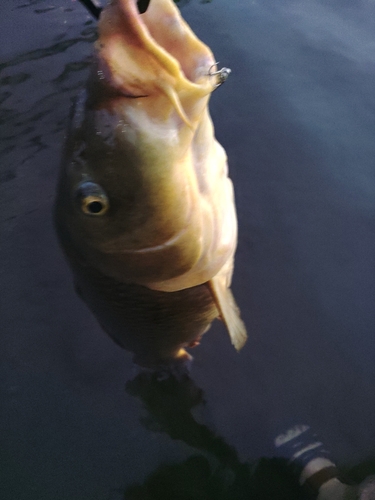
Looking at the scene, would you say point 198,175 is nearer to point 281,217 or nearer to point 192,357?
A: point 192,357

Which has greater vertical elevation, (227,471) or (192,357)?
(192,357)

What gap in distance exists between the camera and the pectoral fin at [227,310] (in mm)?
1445

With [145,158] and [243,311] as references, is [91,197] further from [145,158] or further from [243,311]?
[243,311]

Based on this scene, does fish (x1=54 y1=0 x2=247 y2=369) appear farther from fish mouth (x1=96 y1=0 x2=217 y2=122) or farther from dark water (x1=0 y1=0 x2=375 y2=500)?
dark water (x1=0 y1=0 x2=375 y2=500)

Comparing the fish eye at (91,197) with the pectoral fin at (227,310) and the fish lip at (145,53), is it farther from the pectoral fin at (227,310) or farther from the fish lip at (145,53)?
the pectoral fin at (227,310)

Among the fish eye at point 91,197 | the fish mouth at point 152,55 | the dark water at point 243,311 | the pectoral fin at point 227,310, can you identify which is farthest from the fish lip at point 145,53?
the dark water at point 243,311

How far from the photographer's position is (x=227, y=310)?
1.48 meters

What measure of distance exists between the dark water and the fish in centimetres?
79

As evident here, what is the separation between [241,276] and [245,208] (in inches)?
18.1

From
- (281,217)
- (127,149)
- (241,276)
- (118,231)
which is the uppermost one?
(127,149)

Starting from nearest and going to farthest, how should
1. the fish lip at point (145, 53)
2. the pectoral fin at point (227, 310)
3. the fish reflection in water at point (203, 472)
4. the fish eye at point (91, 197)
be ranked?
the fish lip at point (145, 53)
the fish eye at point (91, 197)
the pectoral fin at point (227, 310)
the fish reflection in water at point (203, 472)

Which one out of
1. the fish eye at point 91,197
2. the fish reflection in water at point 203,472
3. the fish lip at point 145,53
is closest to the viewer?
the fish lip at point 145,53

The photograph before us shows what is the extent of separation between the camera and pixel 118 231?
1212 mm

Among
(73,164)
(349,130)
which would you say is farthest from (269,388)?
(349,130)
